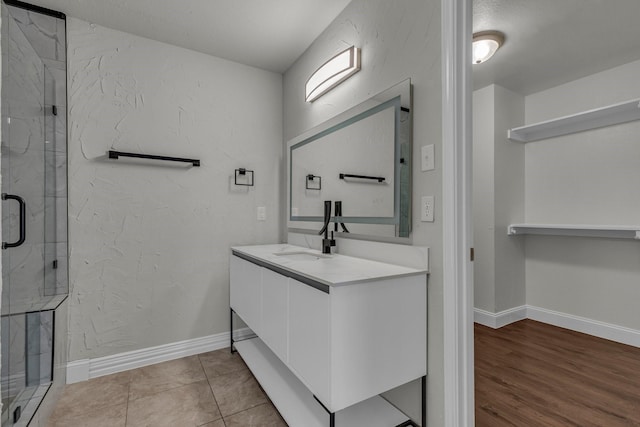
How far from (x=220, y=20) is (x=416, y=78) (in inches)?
55.3

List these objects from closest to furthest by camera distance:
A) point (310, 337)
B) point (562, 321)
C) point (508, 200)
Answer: point (310, 337) < point (562, 321) < point (508, 200)

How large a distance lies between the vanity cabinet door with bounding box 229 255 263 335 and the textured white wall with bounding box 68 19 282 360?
265 millimetres

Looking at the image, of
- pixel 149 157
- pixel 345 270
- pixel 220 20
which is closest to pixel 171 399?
pixel 345 270

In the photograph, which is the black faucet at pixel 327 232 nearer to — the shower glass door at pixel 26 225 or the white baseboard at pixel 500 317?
the shower glass door at pixel 26 225

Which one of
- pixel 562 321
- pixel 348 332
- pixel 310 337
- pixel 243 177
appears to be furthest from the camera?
pixel 562 321

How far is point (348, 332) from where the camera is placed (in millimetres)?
1206

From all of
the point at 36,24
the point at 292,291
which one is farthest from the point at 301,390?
the point at 36,24

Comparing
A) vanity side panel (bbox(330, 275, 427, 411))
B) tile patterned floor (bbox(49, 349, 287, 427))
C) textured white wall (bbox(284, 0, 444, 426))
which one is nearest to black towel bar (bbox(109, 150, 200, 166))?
textured white wall (bbox(284, 0, 444, 426))

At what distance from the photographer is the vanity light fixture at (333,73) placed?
1863 millimetres

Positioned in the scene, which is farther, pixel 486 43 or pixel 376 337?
pixel 486 43

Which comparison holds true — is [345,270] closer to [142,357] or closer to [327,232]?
[327,232]

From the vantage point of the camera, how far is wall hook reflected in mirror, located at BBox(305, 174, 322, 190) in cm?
223

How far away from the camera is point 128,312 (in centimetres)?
221

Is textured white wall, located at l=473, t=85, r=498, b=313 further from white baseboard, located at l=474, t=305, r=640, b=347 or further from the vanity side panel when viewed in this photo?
the vanity side panel
